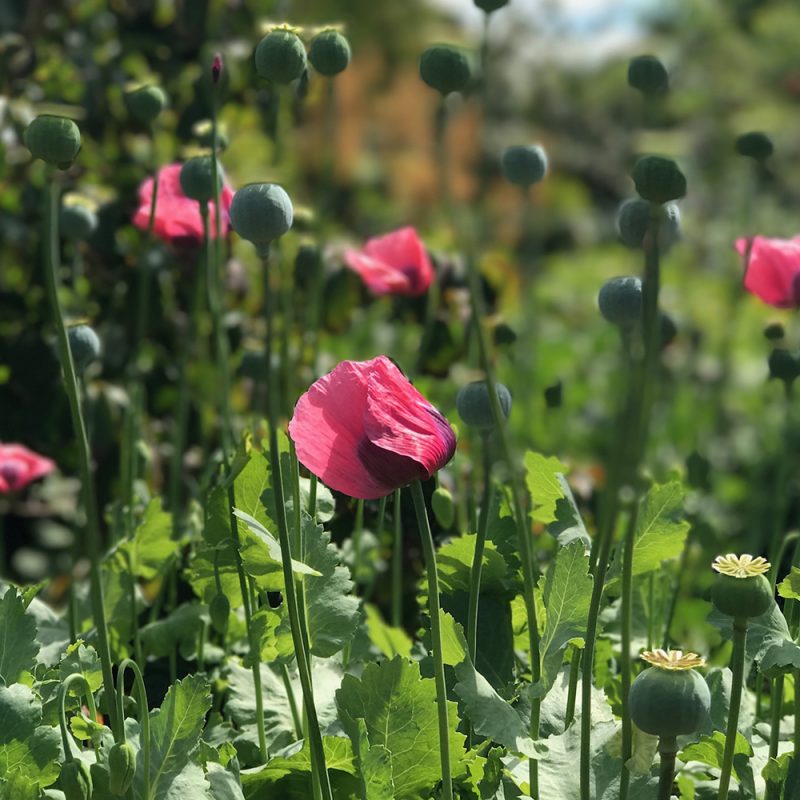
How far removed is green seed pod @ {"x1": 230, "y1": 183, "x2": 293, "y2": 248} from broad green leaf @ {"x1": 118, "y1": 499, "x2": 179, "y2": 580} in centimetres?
35

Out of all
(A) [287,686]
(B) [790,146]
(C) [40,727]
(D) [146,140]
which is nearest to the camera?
(C) [40,727]

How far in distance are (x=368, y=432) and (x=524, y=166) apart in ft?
1.13

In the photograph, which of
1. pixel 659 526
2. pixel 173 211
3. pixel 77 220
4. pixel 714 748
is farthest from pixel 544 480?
pixel 77 220

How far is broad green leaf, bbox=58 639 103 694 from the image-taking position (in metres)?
0.72

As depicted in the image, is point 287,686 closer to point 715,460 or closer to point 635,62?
point 635,62

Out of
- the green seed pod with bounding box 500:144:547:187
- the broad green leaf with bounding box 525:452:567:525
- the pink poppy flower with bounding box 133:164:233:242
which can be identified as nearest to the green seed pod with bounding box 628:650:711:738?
the broad green leaf with bounding box 525:452:567:525

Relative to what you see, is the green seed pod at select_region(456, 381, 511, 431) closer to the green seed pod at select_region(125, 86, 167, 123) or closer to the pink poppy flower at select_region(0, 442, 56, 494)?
the green seed pod at select_region(125, 86, 167, 123)

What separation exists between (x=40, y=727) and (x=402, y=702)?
7.1 inches

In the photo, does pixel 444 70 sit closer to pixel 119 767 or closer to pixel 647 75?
pixel 647 75

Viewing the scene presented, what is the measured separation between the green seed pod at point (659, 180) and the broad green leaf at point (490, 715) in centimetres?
24

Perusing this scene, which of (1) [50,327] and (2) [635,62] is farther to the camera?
(1) [50,327]

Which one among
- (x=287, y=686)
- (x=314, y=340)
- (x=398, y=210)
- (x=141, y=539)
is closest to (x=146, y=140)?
(x=314, y=340)

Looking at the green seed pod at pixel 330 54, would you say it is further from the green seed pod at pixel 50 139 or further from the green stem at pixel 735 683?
the green stem at pixel 735 683

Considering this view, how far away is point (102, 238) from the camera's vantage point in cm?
152
